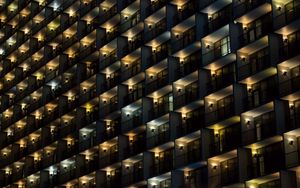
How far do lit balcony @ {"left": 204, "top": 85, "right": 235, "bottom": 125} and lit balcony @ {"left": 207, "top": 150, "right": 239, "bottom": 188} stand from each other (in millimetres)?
3461

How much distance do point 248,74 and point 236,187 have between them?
9595 mm

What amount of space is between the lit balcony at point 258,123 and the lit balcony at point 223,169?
2090mm

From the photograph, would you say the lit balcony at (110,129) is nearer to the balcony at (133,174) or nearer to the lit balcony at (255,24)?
the balcony at (133,174)

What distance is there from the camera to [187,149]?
65625mm

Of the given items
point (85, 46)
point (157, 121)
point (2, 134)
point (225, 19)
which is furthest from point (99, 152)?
point (2, 134)

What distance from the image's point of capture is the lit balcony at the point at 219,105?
61844 millimetres

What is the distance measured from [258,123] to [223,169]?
17.9ft

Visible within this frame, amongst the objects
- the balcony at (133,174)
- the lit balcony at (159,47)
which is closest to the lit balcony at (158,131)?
the balcony at (133,174)

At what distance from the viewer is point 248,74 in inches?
2356

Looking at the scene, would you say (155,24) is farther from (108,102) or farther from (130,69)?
(108,102)

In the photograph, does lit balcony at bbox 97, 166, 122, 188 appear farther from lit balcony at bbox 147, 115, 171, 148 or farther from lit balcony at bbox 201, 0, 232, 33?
lit balcony at bbox 201, 0, 232, 33

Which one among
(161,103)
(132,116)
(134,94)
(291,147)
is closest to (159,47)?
(134,94)

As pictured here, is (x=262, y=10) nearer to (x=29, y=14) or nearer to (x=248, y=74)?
(x=248, y=74)

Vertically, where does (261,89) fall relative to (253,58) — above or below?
below
